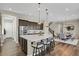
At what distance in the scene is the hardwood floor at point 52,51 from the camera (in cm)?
261

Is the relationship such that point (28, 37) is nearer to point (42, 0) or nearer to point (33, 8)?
point (33, 8)

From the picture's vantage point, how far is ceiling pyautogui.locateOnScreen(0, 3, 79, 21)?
8.57 ft

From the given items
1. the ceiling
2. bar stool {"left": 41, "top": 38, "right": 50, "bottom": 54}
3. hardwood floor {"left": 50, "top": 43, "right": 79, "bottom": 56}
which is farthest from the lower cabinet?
hardwood floor {"left": 50, "top": 43, "right": 79, "bottom": 56}

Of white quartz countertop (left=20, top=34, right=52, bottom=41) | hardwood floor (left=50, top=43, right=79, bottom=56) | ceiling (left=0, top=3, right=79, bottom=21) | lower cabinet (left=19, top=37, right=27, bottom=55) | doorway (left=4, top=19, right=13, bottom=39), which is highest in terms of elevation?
ceiling (left=0, top=3, right=79, bottom=21)

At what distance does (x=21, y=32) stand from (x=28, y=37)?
0.17 m

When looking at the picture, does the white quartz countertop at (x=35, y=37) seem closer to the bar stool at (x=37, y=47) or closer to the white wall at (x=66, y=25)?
the bar stool at (x=37, y=47)

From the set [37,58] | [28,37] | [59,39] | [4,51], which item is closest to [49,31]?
[59,39]

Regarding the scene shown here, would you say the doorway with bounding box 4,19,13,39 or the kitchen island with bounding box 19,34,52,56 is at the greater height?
the doorway with bounding box 4,19,13,39

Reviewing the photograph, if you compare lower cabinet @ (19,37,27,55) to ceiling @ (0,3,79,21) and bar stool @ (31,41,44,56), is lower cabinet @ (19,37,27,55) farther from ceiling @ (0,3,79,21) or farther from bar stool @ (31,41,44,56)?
ceiling @ (0,3,79,21)

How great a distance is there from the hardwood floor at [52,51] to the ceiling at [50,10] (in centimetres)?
54

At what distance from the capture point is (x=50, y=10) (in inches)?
104

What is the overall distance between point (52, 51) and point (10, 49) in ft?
2.66

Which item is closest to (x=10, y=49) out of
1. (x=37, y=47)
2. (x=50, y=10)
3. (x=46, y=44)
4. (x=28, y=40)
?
(x=28, y=40)

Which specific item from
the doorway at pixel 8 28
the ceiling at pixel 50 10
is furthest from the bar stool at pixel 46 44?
the doorway at pixel 8 28
